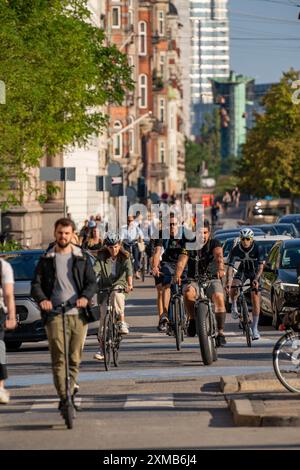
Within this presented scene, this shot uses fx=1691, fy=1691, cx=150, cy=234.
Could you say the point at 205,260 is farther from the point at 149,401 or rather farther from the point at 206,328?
the point at 149,401

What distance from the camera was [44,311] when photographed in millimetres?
14539

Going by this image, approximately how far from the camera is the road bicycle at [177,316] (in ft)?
72.0

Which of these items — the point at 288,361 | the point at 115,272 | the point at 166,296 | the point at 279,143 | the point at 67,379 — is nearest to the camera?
the point at 67,379

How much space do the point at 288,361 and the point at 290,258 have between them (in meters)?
12.4

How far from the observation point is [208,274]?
20.9 meters

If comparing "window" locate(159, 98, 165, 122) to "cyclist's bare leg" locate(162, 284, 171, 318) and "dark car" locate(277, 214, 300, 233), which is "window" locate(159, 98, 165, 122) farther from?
"cyclist's bare leg" locate(162, 284, 171, 318)

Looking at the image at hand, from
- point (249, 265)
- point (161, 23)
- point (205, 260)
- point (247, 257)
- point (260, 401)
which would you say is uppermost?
point (161, 23)

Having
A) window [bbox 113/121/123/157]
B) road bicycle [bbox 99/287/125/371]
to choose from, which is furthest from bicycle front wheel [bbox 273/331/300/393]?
window [bbox 113/121/123/157]

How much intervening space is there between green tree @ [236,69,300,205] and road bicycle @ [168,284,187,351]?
77.1m

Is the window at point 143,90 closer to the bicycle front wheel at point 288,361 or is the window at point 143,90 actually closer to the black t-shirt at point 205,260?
the black t-shirt at point 205,260

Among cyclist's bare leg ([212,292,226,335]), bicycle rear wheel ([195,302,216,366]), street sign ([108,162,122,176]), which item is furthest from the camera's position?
street sign ([108,162,122,176])

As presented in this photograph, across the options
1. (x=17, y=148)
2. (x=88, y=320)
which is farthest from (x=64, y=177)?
(x=88, y=320)

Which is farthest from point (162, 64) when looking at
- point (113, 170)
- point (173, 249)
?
point (173, 249)

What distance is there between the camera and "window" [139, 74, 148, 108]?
4948 inches
